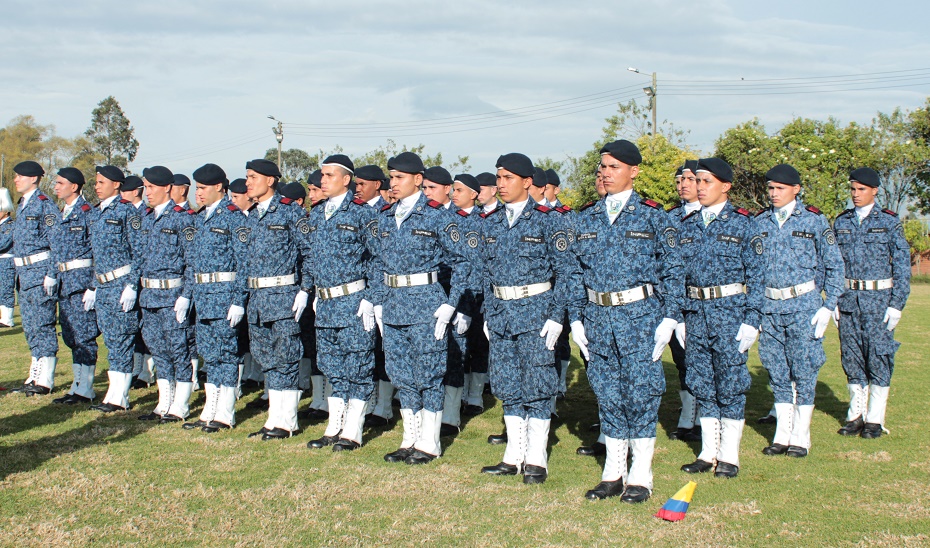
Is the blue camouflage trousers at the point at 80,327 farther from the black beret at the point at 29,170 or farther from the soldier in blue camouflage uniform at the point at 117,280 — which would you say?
the black beret at the point at 29,170

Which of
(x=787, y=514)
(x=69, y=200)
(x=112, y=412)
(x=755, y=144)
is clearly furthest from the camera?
(x=755, y=144)

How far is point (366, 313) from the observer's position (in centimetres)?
673

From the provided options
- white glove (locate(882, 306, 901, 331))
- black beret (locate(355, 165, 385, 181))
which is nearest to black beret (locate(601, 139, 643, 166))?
white glove (locate(882, 306, 901, 331))

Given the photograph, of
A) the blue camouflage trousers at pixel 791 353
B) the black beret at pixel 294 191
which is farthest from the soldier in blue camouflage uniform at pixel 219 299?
the blue camouflage trousers at pixel 791 353

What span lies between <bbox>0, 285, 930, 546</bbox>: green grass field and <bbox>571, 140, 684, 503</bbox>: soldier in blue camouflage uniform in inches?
14.2

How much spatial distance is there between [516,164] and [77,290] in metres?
5.57

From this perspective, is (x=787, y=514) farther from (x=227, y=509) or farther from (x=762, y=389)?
(x=762, y=389)

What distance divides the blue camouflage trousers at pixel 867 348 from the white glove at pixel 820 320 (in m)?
1.12

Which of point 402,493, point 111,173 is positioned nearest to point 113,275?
point 111,173

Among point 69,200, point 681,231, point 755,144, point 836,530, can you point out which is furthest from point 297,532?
point 755,144

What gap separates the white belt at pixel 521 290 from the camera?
19.0 ft

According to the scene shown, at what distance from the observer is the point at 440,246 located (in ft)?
21.0

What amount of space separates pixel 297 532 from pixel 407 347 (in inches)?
79.0

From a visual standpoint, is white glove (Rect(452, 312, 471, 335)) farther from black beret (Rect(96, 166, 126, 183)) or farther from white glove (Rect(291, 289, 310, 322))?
black beret (Rect(96, 166, 126, 183))
